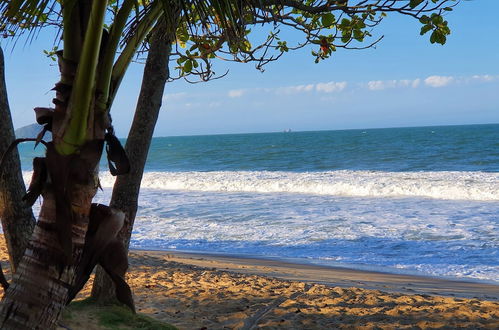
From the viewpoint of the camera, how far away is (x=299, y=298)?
5.80 m

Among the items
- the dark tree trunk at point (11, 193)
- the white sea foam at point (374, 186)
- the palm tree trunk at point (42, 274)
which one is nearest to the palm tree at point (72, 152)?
the palm tree trunk at point (42, 274)

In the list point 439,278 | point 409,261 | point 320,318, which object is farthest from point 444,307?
point 409,261

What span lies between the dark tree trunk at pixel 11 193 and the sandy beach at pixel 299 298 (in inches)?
63.2

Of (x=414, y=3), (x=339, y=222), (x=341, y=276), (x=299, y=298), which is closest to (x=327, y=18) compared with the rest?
(x=414, y=3)

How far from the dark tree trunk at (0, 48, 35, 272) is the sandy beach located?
1606 millimetres

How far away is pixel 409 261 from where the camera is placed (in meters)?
8.62

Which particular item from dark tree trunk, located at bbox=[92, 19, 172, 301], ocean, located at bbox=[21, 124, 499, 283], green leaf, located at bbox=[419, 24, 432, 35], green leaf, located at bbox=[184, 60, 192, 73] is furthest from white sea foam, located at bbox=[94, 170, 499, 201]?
dark tree trunk, located at bbox=[92, 19, 172, 301]

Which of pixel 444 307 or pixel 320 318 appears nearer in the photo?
pixel 320 318

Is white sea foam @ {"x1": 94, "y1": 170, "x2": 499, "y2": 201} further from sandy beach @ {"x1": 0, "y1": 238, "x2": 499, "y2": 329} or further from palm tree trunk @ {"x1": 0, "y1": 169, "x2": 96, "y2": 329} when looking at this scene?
palm tree trunk @ {"x1": 0, "y1": 169, "x2": 96, "y2": 329}

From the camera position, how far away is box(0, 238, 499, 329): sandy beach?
4.86 m

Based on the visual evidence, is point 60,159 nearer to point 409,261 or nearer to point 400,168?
point 409,261

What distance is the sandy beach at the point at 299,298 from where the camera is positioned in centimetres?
486

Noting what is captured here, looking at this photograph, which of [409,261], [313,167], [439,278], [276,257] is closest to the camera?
[439,278]

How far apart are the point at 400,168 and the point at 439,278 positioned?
22.3 m
